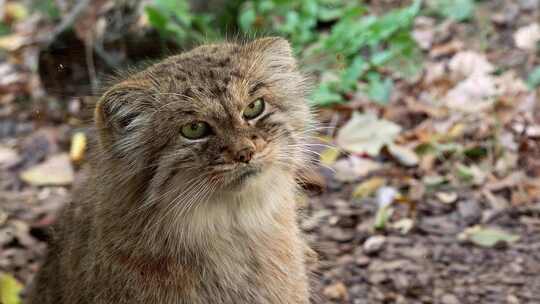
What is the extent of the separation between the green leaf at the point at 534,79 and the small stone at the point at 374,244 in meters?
2.50

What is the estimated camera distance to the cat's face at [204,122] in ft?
12.1

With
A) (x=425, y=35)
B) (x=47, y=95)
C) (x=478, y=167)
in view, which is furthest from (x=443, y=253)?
(x=47, y=95)

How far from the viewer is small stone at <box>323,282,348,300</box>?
17.3ft

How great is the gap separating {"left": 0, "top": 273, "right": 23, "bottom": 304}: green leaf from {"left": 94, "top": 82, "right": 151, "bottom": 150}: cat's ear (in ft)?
5.90

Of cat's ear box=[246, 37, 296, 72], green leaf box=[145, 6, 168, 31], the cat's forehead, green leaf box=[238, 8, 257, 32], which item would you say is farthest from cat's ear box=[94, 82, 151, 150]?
green leaf box=[238, 8, 257, 32]

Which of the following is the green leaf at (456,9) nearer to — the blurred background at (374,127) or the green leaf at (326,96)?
the blurred background at (374,127)

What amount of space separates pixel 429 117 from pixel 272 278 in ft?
11.6

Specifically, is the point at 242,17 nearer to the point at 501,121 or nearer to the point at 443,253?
the point at 501,121

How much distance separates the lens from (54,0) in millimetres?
9734

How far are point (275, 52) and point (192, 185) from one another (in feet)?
3.28

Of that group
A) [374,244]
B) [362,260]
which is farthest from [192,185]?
[374,244]

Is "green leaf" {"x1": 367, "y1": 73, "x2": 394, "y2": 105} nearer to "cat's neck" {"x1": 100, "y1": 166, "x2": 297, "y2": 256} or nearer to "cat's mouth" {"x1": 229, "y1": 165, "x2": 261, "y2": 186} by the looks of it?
"cat's neck" {"x1": 100, "y1": 166, "x2": 297, "y2": 256}

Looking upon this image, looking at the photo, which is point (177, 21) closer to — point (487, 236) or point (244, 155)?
point (487, 236)

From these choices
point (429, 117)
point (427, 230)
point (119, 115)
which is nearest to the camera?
point (119, 115)
